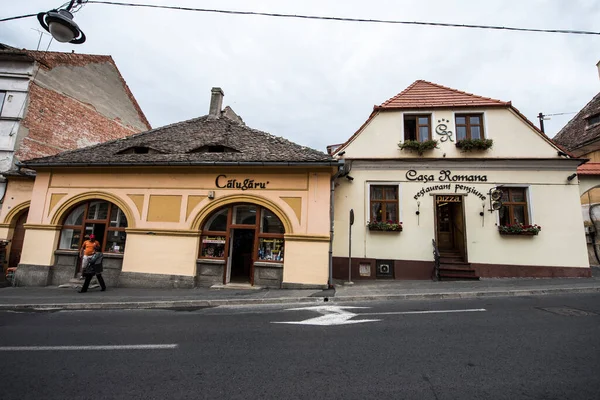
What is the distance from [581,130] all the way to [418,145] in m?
13.5

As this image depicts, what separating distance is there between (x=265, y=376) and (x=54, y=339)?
13.5ft

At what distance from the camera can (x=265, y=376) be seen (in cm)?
335

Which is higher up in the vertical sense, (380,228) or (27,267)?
(380,228)

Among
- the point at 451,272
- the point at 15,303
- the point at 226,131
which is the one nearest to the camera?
the point at 15,303

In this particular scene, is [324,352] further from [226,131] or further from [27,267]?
[27,267]

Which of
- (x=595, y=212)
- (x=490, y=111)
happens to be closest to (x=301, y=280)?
(x=490, y=111)

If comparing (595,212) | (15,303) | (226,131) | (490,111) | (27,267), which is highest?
(490,111)

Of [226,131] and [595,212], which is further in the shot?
[595,212]

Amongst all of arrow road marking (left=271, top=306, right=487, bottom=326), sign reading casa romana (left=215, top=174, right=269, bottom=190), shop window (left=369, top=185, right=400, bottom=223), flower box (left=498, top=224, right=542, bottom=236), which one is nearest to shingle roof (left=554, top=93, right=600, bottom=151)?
flower box (left=498, top=224, right=542, bottom=236)

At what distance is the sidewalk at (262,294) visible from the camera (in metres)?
7.71

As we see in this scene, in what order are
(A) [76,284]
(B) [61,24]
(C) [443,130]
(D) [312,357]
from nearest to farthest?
(D) [312,357] → (B) [61,24] → (A) [76,284] → (C) [443,130]

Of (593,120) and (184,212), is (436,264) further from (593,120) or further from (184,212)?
(593,120)

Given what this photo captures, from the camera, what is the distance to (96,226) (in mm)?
11227

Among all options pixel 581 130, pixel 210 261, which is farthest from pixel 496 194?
pixel 581 130
